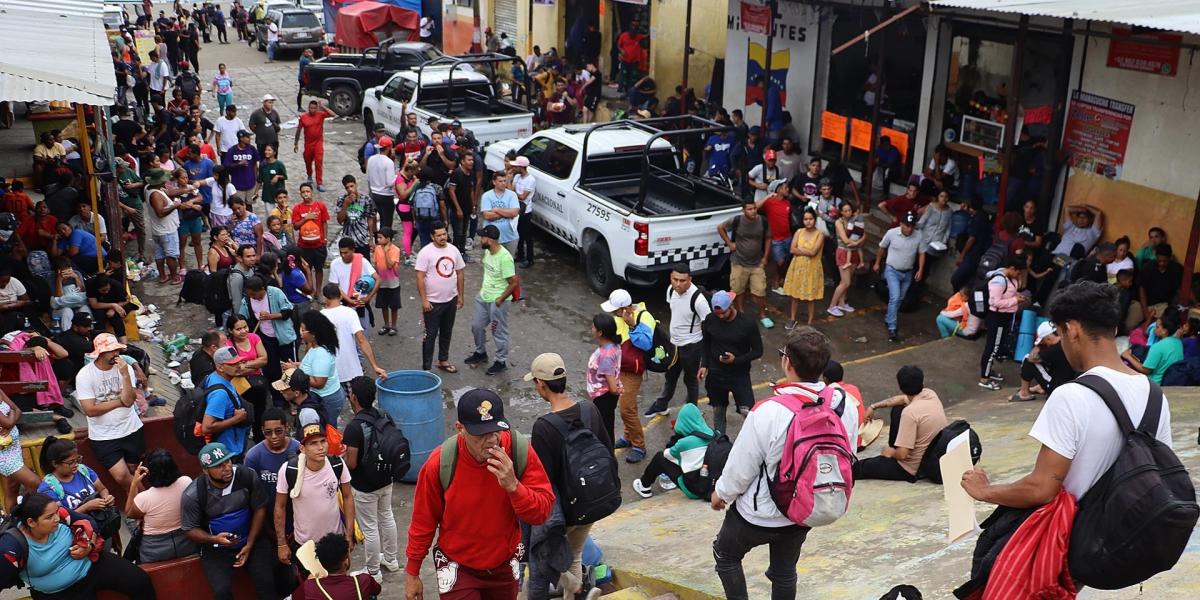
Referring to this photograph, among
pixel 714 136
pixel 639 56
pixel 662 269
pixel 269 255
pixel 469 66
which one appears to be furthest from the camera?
pixel 639 56

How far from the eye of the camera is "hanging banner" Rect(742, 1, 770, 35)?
52.1 ft

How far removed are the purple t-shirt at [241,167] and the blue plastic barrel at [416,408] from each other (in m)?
7.01

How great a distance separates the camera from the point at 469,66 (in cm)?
1958

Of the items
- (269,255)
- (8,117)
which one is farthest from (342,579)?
(8,117)

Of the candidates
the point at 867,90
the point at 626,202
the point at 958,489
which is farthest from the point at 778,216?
the point at 958,489

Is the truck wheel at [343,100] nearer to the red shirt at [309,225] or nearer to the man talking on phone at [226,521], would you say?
the red shirt at [309,225]

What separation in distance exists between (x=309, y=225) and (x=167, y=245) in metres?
2.25

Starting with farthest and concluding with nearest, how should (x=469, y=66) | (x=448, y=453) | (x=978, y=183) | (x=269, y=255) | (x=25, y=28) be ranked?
(x=469, y=66), (x=978, y=183), (x=25, y=28), (x=269, y=255), (x=448, y=453)

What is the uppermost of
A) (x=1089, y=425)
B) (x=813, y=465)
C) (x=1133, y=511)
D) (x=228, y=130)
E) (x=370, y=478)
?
(x=1089, y=425)

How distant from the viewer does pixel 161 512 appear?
611cm

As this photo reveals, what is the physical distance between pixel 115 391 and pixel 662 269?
6.43 m

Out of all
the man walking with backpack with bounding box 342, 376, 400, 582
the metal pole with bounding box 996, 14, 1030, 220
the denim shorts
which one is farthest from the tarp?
the man walking with backpack with bounding box 342, 376, 400, 582

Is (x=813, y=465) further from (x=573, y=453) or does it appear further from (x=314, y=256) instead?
(x=314, y=256)

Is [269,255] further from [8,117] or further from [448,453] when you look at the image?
[8,117]
